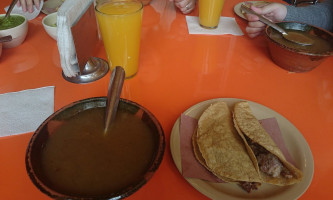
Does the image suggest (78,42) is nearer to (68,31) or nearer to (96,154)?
(68,31)

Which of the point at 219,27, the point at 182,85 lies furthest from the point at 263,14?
the point at 182,85

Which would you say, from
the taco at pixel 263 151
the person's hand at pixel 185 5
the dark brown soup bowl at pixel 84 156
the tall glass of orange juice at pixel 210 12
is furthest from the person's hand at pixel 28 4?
the taco at pixel 263 151

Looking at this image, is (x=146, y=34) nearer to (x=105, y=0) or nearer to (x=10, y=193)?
(x=105, y=0)

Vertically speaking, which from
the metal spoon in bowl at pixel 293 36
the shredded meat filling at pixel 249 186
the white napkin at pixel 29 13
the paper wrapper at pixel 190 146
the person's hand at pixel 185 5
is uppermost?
the metal spoon in bowl at pixel 293 36

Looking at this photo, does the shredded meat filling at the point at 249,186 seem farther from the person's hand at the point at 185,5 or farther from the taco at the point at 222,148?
the person's hand at the point at 185,5

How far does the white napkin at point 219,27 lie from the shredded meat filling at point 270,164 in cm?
88

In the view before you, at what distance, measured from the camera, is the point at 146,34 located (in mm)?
1448

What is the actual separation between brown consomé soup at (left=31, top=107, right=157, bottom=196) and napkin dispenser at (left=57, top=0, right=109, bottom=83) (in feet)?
1.07

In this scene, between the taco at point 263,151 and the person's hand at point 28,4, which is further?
the person's hand at point 28,4

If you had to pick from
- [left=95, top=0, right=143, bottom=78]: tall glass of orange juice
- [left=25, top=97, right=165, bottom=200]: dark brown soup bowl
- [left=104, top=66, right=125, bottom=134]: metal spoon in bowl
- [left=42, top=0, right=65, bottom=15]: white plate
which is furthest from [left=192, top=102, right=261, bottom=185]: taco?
[left=42, top=0, right=65, bottom=15]: white plate

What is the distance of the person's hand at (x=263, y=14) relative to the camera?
4.48 ft

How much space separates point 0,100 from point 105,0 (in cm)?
58

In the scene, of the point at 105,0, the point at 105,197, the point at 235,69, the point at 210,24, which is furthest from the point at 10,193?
the point at 210,24

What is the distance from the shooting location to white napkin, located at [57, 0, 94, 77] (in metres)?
0.88
